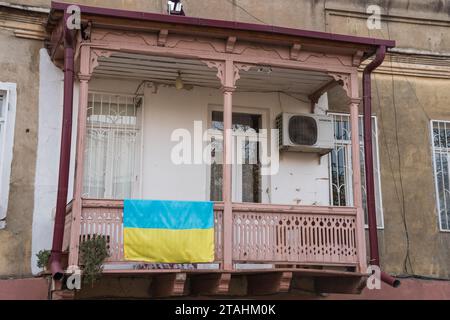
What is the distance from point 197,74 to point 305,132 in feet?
6.53

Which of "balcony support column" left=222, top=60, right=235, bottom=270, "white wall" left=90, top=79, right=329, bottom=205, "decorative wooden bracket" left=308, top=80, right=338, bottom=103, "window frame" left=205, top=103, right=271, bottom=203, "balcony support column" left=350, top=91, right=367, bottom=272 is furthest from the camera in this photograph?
"decorative wooden bracket" left=308, top=80, right=338, bottom=103

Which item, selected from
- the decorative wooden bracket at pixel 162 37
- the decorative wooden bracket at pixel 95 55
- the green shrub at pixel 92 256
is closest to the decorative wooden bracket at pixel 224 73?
the decorative wooden bracket at pixel 162 37

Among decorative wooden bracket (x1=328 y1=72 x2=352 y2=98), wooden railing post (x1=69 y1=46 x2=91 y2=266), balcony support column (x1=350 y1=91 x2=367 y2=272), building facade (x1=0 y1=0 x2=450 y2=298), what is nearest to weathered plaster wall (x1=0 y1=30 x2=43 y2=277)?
building facade (x1=0 y1=0 x2=450 y2=298)

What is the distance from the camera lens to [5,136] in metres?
9.34

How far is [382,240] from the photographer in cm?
1075

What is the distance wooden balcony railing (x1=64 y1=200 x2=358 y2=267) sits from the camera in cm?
876

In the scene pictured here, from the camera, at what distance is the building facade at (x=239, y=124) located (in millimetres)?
9359

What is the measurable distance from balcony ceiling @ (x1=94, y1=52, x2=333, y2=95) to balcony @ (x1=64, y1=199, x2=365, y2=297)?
2238mm

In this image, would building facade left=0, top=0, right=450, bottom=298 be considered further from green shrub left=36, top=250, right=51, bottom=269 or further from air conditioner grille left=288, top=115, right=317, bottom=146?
green shrub left=36, top=250, right=51, bottom=269

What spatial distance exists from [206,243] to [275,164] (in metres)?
2.56

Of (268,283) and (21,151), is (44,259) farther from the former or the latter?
(268,283)

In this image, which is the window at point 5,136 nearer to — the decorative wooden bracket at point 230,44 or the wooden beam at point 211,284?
the wooden beam at point 211,284
